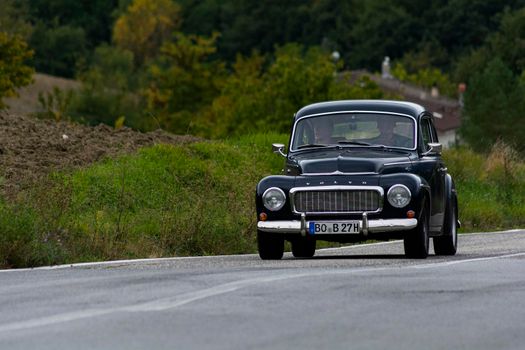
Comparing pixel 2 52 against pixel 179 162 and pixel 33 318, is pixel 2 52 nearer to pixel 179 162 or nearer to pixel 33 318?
pixel 179 162

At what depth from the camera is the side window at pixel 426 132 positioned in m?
19.5

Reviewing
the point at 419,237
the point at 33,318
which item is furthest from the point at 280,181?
the point at 33,318

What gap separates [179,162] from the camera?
95.7 ft

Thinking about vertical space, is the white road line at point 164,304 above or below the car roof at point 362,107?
below

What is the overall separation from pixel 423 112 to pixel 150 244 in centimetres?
355

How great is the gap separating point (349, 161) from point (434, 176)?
5.01 ft

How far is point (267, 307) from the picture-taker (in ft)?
35.4

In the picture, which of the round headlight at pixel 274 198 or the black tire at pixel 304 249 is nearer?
the round headlight at pixel 274 198

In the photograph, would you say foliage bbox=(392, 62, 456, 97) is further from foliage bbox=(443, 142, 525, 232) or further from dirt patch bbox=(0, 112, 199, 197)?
dirt patch bbox=(0, 112, 199, 197)

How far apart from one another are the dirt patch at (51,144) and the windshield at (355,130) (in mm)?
4874

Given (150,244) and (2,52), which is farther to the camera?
(2,52)

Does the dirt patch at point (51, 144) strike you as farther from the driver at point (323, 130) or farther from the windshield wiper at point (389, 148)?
the windshield wiper at point (389, 148)

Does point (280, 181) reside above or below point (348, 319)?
above

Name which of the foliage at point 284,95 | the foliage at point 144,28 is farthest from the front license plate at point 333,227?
the foliage at point 144,28
